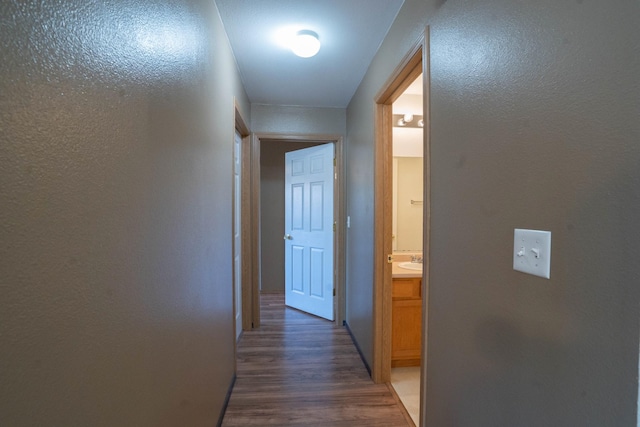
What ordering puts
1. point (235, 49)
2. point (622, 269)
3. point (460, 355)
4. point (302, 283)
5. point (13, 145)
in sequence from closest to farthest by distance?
1. point (13, 145)
2. point (622, 269)
3. point (460, 355)
4. point (235, 49)
5. point (302, 283)

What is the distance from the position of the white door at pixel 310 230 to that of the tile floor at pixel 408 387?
1.13 m

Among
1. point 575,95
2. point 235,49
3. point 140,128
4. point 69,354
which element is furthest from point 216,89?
point 575,95

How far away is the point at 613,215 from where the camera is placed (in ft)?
1.86

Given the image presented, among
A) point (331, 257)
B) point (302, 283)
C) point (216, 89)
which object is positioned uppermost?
point (216, 89)

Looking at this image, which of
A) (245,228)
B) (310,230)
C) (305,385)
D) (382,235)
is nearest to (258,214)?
(245,228)

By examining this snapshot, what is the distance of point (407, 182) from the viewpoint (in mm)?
2879

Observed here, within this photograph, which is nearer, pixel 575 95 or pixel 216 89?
pixel 575 95

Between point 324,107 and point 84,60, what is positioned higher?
point 324,107

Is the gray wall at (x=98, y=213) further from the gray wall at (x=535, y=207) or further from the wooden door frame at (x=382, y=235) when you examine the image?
the wooden door frame at (x=382, y=235)

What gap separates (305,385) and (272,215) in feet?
9.04

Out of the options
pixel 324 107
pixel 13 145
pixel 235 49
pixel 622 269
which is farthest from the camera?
pixel 324 107

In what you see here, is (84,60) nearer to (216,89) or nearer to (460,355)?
(216,89)

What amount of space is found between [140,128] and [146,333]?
1.90 feet

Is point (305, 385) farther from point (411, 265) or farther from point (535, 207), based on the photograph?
point (535, 207)
